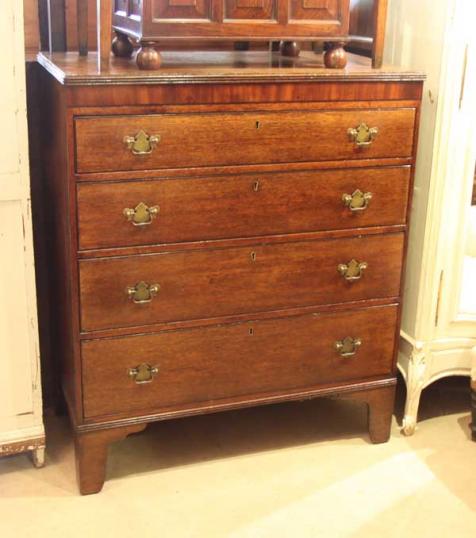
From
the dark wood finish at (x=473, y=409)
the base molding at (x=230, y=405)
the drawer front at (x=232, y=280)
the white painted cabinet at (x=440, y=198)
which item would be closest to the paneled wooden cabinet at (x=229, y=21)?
the white painted cabinet at (x=440, y=198)

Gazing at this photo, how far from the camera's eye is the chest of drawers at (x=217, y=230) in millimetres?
2088

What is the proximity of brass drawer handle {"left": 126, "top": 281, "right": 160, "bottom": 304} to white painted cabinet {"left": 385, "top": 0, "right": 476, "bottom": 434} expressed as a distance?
0.87 meters

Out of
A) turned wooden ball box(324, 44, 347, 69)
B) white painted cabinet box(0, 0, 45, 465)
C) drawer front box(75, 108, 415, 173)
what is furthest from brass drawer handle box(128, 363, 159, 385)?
turned wooden ball box(324, 44, 347, 69)

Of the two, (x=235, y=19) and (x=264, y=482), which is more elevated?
(x=235, y=19)

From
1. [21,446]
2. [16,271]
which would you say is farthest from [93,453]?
[16,271]

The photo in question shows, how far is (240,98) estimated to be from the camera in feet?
7.04

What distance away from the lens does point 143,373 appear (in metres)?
2.28

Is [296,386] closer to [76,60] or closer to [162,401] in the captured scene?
[162,401]

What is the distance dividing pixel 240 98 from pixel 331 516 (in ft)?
3.80

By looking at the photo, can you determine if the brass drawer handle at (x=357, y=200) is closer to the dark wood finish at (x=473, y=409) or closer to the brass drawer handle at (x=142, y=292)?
the brass drawer handle at (x=142, y=292)

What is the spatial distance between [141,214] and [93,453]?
697 millimetres

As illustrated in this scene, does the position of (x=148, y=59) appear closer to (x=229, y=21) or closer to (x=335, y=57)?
(x=229, y=21)

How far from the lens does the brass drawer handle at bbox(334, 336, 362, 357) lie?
2.48m

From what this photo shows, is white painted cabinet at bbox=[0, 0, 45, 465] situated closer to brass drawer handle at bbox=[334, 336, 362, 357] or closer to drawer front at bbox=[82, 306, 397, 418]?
drawer front at bbox=[82, 306, 397, 418]
